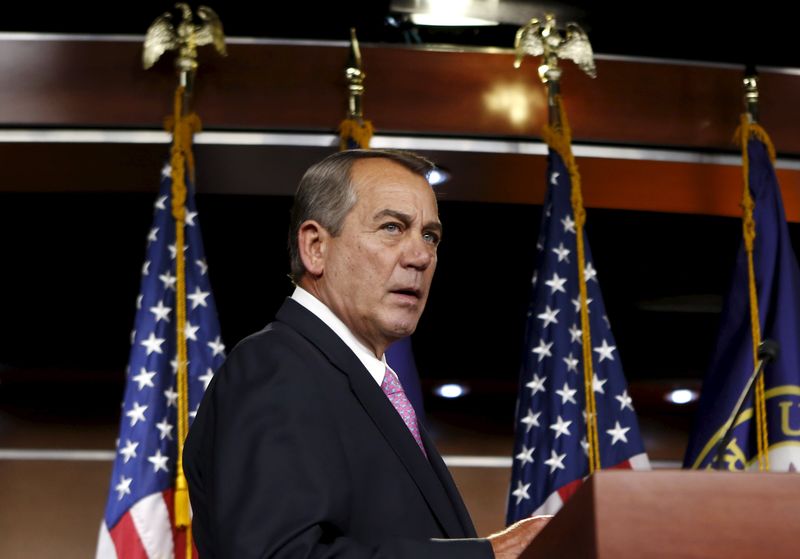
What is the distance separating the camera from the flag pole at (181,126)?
2750 millimetres

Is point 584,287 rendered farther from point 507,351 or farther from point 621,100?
point 507,351

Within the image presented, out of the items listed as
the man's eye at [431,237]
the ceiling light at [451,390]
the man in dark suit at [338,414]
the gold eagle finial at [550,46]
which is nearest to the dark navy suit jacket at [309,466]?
the man in dark suit at [338,414]

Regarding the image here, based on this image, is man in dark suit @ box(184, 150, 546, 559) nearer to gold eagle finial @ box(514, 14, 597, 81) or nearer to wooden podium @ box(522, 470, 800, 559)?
wooden podium @ box(522, 470, 800, 559)

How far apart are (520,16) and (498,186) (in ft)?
1.79

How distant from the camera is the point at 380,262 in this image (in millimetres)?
1637

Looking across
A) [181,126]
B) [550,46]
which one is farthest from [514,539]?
[550,46]

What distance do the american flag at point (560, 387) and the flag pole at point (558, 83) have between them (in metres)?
0.05

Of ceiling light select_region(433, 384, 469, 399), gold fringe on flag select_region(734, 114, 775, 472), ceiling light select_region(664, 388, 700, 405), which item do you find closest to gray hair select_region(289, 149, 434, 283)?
gold fringe on flag select_region(734, 114, 775, 472)

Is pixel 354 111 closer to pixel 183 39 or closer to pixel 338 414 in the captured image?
pixel 183 39

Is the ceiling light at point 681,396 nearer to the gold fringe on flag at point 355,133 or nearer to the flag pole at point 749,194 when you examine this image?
the flag pole at point 749,194

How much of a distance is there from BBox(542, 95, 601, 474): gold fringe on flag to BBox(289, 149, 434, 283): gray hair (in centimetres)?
117

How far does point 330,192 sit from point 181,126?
1176 mm

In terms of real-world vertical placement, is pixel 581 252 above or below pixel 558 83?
below

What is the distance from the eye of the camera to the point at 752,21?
3.36 meters
